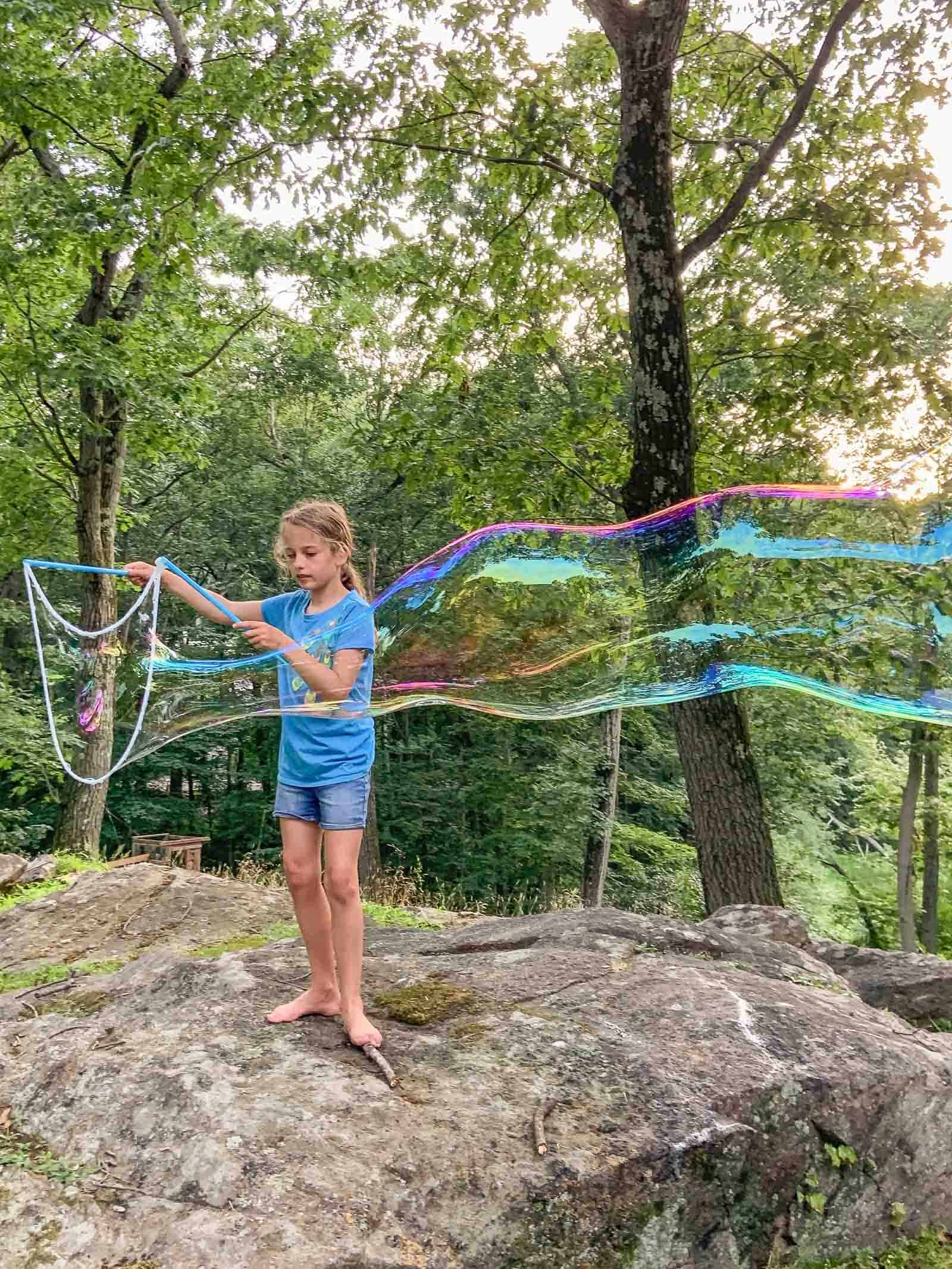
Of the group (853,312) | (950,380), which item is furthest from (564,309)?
(950,380)

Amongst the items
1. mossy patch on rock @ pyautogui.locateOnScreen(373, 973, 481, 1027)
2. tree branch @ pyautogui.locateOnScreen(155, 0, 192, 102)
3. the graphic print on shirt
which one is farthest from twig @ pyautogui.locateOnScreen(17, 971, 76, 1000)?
tree branch @ pyautogui.locateOnScreen(155, 0, 192, 102)

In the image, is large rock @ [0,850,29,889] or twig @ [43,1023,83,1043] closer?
twig @ [43,1023,83,1043]

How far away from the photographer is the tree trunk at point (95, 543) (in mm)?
9914

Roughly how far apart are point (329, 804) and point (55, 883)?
654 centimetres

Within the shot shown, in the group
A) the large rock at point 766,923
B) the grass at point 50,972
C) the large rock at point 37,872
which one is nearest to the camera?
the grass at point 50,972

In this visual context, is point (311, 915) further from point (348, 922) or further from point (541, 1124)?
point (541, 1124)

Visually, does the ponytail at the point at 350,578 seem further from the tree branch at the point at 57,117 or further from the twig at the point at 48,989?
the tree branch at the point at 57,117

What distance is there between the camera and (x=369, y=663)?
3.27 metres

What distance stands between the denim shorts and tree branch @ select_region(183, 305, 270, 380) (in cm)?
956

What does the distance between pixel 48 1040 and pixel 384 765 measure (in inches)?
786

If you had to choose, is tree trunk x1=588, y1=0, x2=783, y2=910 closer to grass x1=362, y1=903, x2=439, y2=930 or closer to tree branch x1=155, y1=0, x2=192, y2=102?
grass x1=362, y1=903, x2=439, y2=930

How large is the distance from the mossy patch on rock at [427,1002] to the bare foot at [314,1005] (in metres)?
0.23

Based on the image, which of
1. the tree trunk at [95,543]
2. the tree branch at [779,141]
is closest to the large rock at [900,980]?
the tree branch at [779,141]

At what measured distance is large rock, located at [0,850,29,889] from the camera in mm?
8330
